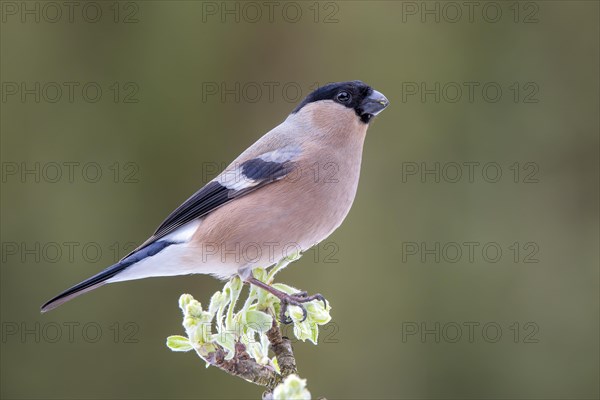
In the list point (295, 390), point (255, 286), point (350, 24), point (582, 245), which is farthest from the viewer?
point (350, 24)

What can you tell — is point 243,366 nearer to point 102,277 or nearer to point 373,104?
point 102,277

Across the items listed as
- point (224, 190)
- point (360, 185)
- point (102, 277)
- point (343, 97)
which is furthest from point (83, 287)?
point (360, 185)

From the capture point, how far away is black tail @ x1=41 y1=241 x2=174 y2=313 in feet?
6.41

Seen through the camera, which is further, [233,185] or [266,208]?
[233,185]

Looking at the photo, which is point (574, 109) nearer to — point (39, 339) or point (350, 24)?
point (350, 24)

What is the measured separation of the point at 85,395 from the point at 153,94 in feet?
4.96

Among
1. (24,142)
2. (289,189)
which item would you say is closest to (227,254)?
(289,189)

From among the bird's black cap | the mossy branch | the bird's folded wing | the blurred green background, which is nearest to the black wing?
the bird's folded wing

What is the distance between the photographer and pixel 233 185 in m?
2.33

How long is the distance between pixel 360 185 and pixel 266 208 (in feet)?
5.47

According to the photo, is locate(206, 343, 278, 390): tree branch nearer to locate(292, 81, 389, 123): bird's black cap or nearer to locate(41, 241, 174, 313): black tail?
locate(41, 241, 174, 313): black tail

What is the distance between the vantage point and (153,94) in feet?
12.6

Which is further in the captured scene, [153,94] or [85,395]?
[153,94]

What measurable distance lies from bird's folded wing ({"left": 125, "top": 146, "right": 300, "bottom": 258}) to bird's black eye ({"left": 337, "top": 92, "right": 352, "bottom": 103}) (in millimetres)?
260
